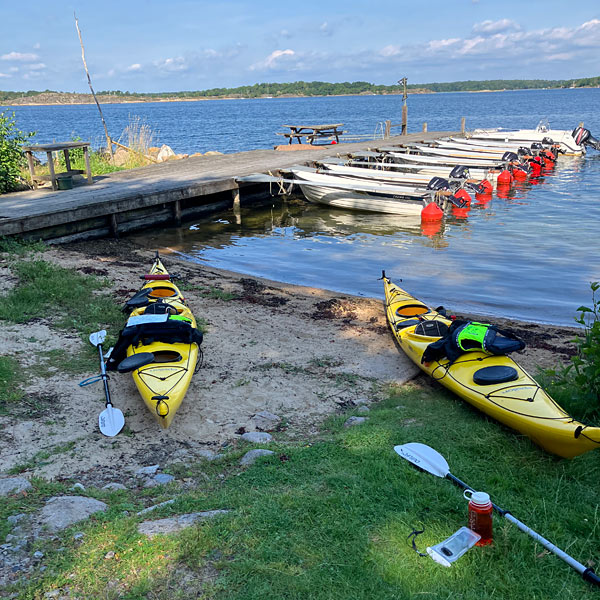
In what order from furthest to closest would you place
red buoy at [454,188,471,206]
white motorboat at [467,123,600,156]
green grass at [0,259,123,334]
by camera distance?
white motorboat at [467,123,600,156]
red buoy at [454,188,471,206]
green grass at [0,259,123,334]

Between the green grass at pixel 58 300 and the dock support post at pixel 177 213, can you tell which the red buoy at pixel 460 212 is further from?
the green grass at pixel 58 300

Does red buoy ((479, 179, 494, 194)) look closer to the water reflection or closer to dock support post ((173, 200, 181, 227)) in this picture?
the water reflection

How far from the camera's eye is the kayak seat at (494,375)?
5.69m

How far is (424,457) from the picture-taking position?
14.6 feet

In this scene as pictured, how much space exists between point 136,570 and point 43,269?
755 cm

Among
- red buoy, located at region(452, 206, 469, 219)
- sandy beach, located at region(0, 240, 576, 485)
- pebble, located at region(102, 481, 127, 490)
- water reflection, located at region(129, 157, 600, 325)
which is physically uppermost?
pebble, located at region(102, 481, 127, 490)

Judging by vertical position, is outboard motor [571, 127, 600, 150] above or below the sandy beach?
above

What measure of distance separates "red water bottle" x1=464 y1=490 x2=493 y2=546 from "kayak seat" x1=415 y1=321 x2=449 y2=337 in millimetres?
3875

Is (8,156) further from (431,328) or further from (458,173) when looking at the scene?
(458,173)

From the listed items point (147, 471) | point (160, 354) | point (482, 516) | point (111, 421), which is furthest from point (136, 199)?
point (482, 516)

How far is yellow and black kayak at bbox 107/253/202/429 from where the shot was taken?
5594mm

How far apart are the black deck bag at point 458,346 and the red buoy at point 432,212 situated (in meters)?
10.5

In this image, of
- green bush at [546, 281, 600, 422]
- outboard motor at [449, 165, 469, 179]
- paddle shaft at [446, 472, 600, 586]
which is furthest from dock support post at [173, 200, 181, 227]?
paddle shaft at [446, 472, 600, 586]

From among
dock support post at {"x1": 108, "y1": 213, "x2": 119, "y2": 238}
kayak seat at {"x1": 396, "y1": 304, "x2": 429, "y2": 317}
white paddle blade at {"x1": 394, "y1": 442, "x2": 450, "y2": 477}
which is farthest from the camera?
dock support post at {"x1": 108, "y1": 213, "x2": 119, "y2": 238}
